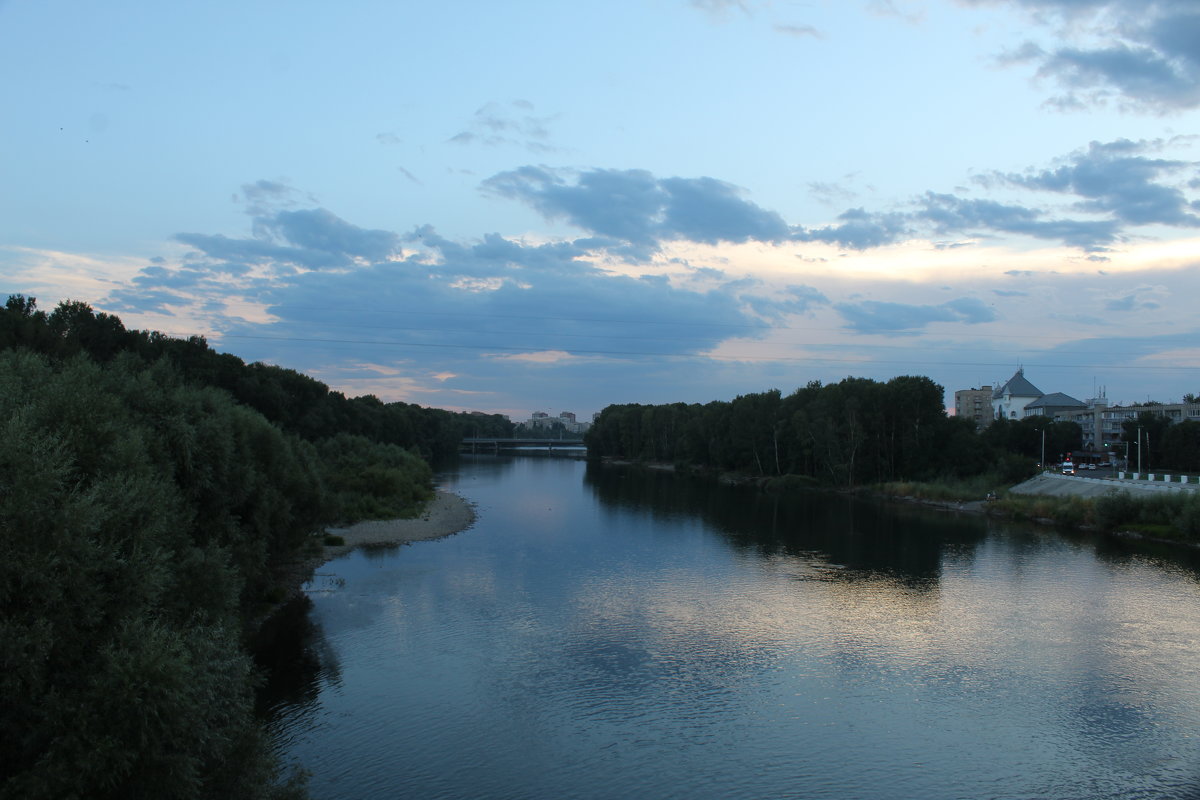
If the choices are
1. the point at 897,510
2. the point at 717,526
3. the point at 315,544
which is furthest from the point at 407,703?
the point at 897,510

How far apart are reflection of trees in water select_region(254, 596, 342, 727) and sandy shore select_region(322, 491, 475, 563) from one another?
11.2m

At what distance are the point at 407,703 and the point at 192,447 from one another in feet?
25.4

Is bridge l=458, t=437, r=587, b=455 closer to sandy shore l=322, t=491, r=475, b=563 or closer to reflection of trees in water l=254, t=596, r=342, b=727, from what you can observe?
sandy shore l=322, t=491, r=475, b=563

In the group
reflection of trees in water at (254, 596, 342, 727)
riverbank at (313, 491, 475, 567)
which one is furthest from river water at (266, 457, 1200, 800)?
riverbank at (313, 491, 475, 567)

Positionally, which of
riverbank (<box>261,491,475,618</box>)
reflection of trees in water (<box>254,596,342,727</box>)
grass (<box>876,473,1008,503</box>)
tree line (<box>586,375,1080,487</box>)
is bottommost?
reflection of trees in water (<box>254,596,342,727</box>)

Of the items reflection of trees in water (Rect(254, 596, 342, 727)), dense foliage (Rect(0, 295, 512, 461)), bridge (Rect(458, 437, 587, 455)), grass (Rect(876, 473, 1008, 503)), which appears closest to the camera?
reflection of trees in water (Rect(254, 596, 342, 727))

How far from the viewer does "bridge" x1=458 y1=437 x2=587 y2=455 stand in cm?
16812

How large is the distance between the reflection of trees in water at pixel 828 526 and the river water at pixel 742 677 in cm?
66

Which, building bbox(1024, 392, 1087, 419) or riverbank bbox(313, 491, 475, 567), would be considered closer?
riverbank bbox(313, 491, 475, 567)

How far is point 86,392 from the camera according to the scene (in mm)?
15305

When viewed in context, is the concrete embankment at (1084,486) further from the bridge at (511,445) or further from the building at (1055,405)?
the bridge at (511,445)

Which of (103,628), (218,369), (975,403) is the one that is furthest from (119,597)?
(975,403)

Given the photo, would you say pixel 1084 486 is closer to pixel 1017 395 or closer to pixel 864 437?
pixel 864 437

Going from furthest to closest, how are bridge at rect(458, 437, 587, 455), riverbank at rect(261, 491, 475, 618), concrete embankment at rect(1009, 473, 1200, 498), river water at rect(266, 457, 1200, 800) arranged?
bridge at rect(458, 437, 587, 455) < concrete embankment at rect(1009, 473, 1200, 498) < riverbank at rect(261, 491, 475, 618) < river water at rect(266, 457, 1200, 800)
